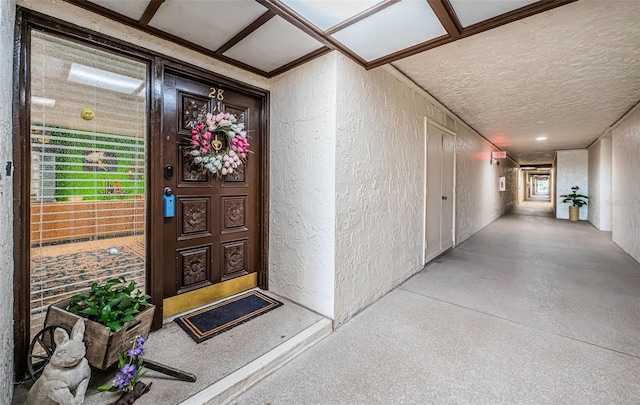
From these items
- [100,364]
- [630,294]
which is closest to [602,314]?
[630,294]

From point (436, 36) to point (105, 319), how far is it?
2631 millimetres

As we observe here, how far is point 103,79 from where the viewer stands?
67.7 inches

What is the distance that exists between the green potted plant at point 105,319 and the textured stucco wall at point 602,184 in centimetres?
899

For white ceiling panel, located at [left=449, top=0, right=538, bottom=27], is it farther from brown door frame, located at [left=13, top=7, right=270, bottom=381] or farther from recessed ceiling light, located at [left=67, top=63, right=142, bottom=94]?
recessed ceiling light, located at [left=67, top=63, right=142, bottom=94]

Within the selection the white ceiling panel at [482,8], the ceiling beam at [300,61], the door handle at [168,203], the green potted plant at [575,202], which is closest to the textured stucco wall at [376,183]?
the ceiling beam at [300,61]

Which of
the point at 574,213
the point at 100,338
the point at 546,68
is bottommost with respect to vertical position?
the point at 100,338

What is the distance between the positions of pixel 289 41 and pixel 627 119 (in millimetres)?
5735

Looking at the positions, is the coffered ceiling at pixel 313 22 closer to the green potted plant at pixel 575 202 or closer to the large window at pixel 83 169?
the large window at pixel 83 169

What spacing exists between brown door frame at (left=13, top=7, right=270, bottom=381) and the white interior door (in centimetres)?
277

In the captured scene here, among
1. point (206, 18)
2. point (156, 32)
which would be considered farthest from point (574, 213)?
point (156, 32)

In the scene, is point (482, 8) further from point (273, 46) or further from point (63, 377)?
point (63, 377)

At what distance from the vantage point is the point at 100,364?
1.26 m

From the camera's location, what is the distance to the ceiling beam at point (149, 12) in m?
1.51

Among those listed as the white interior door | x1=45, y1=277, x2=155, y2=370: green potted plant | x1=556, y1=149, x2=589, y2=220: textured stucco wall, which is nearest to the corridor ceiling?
the white interior door
